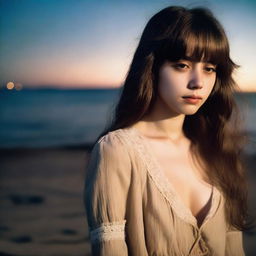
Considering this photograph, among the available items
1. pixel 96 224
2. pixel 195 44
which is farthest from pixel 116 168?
pixel 195 44

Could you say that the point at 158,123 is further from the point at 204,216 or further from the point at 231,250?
the point at 231,250

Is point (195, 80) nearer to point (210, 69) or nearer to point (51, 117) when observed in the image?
point (210, 69)

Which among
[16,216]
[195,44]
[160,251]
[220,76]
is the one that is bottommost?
[16,216]

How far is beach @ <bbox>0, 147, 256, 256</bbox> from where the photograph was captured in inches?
135

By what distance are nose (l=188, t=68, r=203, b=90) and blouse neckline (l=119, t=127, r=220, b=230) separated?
0.73 ft

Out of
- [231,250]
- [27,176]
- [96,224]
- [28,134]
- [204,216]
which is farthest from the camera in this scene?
[28,134]

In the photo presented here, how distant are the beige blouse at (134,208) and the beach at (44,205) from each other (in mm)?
905

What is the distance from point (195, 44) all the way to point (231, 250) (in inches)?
28.1

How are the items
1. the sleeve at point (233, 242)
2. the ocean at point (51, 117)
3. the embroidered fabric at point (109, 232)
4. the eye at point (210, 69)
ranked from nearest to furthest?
the embroidered fabric at point (109, 232) → the eye at point (210, 69) → the sleeve at point (233, 242) → the ocean at point (51, 117)

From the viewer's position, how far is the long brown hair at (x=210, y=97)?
120 cm

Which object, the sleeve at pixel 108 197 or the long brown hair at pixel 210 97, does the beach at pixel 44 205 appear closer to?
the long brown hair at pixel 210 97

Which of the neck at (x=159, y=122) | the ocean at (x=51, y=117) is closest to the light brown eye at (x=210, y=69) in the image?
the neck at (x=159, y=122)

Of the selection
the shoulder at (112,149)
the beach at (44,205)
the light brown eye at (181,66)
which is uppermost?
the light brown eye at (181,66)

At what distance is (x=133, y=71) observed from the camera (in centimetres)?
128
